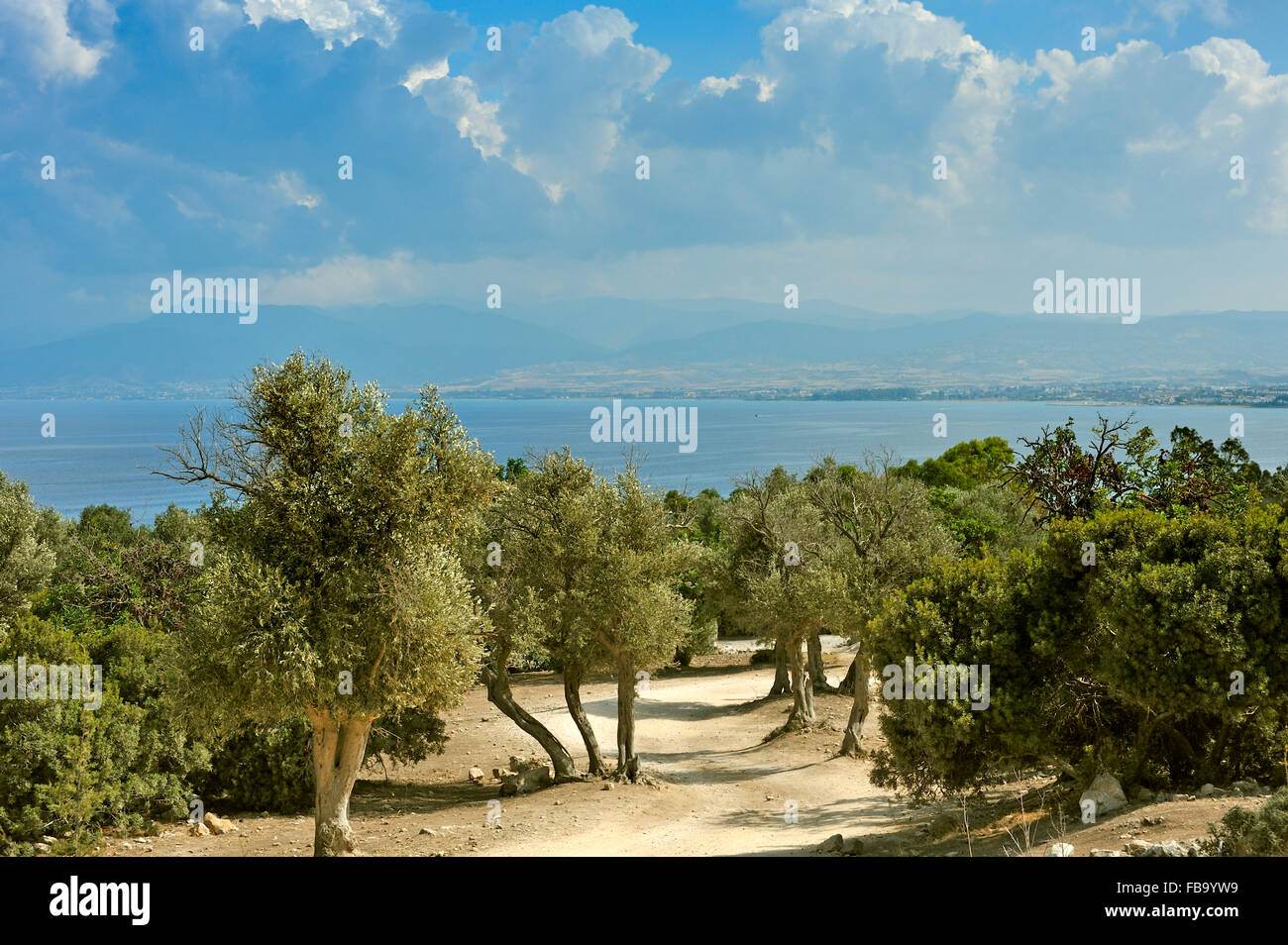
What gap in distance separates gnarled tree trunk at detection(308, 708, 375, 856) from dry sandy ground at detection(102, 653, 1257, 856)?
1088 millimetres

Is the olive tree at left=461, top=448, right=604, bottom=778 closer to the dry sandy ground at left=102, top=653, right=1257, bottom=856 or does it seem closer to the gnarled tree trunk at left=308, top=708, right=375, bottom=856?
the dry sandy ground at left=102, top=653, right=1257, bottom=856

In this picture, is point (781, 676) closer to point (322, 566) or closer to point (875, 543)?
point (875, 543)

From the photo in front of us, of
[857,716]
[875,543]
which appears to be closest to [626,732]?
[857,716]

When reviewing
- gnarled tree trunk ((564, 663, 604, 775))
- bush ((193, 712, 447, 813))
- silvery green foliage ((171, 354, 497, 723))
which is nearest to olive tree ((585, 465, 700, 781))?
gnarled tree trunk ((564, 663, 604, 775))

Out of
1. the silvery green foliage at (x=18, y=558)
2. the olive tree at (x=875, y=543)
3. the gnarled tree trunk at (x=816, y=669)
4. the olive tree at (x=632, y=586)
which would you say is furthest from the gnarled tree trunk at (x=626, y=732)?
the silvery green foliage at (x=18, y=558)

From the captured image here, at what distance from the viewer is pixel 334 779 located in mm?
17406

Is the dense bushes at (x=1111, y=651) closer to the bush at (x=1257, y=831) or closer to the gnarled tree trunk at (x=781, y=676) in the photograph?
the bush at (x=1257, y=831)

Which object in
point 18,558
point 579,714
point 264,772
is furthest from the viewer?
point 18,558

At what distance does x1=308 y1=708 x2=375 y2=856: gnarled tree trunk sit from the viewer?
1717 cm

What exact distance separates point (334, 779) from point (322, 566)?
4580 mm

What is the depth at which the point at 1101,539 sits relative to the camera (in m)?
16.9

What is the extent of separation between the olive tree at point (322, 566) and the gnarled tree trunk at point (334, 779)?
43 mm
